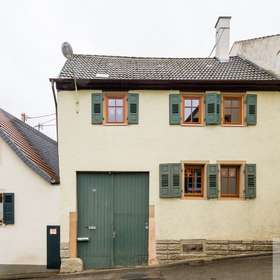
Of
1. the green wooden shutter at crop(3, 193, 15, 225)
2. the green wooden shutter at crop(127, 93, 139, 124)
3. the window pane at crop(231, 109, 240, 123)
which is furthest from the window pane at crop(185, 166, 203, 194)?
the green wooden shutter at crop(3, 193, 15, 225)

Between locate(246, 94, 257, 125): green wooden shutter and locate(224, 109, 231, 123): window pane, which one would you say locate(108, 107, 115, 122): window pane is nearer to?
locate(224, 109, 231, 123): window pane

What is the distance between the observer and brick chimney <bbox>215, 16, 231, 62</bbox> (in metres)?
12.6

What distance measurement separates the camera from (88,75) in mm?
10422

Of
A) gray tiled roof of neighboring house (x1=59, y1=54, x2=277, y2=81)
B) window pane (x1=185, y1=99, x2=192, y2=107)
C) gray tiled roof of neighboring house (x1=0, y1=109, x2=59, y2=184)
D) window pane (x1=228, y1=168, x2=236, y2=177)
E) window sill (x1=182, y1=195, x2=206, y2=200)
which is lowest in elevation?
window sill (x1=182, y1=195, x2=206, y2=200)

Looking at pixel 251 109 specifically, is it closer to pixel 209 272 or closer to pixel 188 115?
pixel 188 115

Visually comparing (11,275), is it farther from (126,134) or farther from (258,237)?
(258,237)

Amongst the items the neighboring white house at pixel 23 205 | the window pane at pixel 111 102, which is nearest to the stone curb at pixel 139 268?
the neighboring white house at pixel 23 205

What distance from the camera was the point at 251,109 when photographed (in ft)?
34.0

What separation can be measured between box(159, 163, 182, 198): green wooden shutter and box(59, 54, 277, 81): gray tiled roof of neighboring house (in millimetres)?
2911

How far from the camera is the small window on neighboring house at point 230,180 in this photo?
1045 centimetres

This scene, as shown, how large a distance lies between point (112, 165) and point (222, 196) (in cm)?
373

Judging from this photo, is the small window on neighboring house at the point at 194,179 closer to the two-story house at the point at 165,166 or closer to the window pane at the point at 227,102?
the two-story house at the point at 165,166

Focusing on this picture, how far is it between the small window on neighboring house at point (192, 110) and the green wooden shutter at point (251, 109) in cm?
155

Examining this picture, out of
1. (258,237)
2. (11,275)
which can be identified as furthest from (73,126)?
(258,237)
